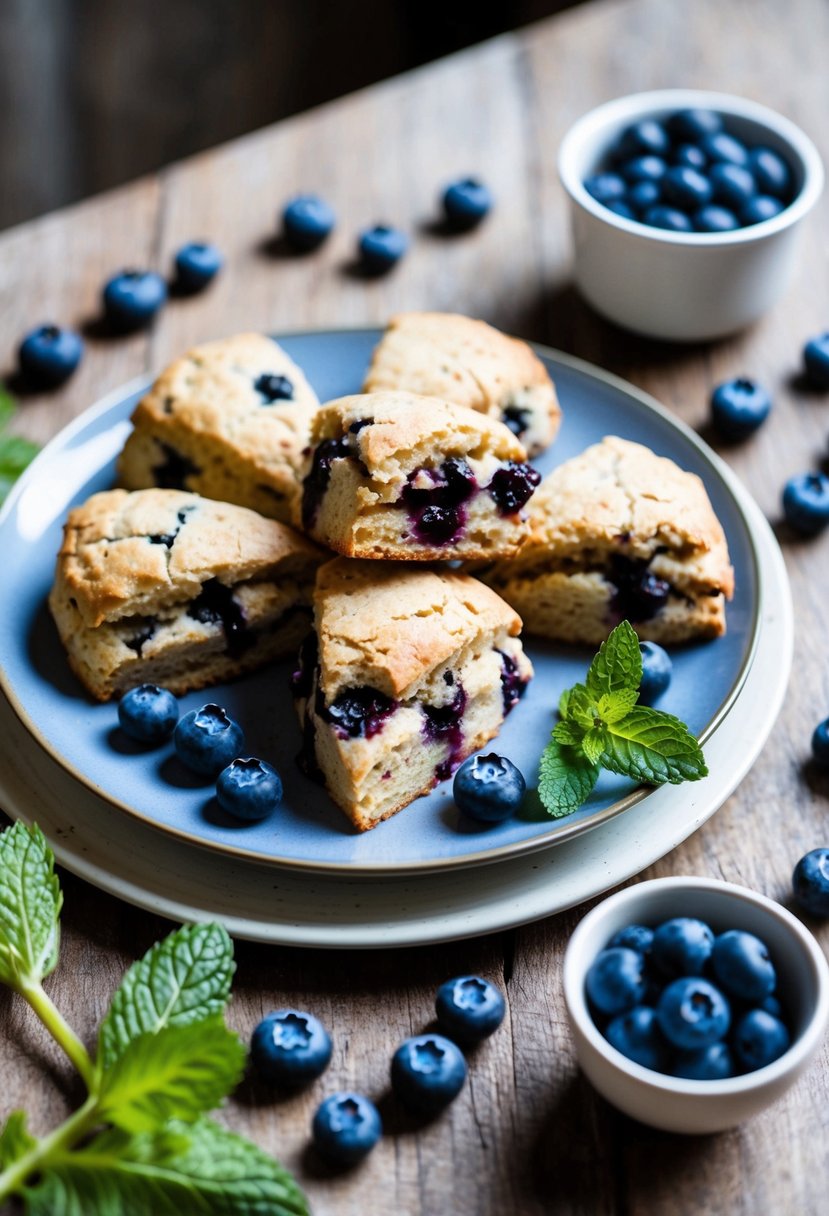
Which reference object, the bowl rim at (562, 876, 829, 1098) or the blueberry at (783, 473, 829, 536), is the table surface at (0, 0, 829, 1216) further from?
the bowl rim at (562, 876, 829, 1098)

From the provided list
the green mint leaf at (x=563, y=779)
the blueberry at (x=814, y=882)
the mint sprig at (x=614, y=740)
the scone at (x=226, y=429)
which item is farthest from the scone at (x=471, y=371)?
the blueberry at (x=814, y=882)

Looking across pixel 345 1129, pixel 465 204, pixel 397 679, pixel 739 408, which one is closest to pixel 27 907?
pixel 345 1129

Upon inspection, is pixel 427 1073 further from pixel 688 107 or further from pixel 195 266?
pixel 688 107

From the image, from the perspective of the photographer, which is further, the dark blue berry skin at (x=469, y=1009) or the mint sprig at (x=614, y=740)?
the mint sprig at (x=614, y=740)

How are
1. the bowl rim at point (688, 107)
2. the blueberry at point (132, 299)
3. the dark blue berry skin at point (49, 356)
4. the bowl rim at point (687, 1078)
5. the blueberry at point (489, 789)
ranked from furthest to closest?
1. the blueberry at point (132, 299)
2. the dark blue berry skin at point (49, 356)
3. the bowl rim at point (688, 107)
4. the blueberry at point (489, 789)
5. the bowl rim at point (687, 1078)

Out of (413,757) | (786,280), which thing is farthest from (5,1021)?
(786,280)

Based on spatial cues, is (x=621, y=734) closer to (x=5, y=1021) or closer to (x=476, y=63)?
(x=5, y=1021)

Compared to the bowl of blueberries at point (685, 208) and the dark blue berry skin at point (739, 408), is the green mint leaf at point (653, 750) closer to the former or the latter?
the dark blue berry skin at point (739, 408)
